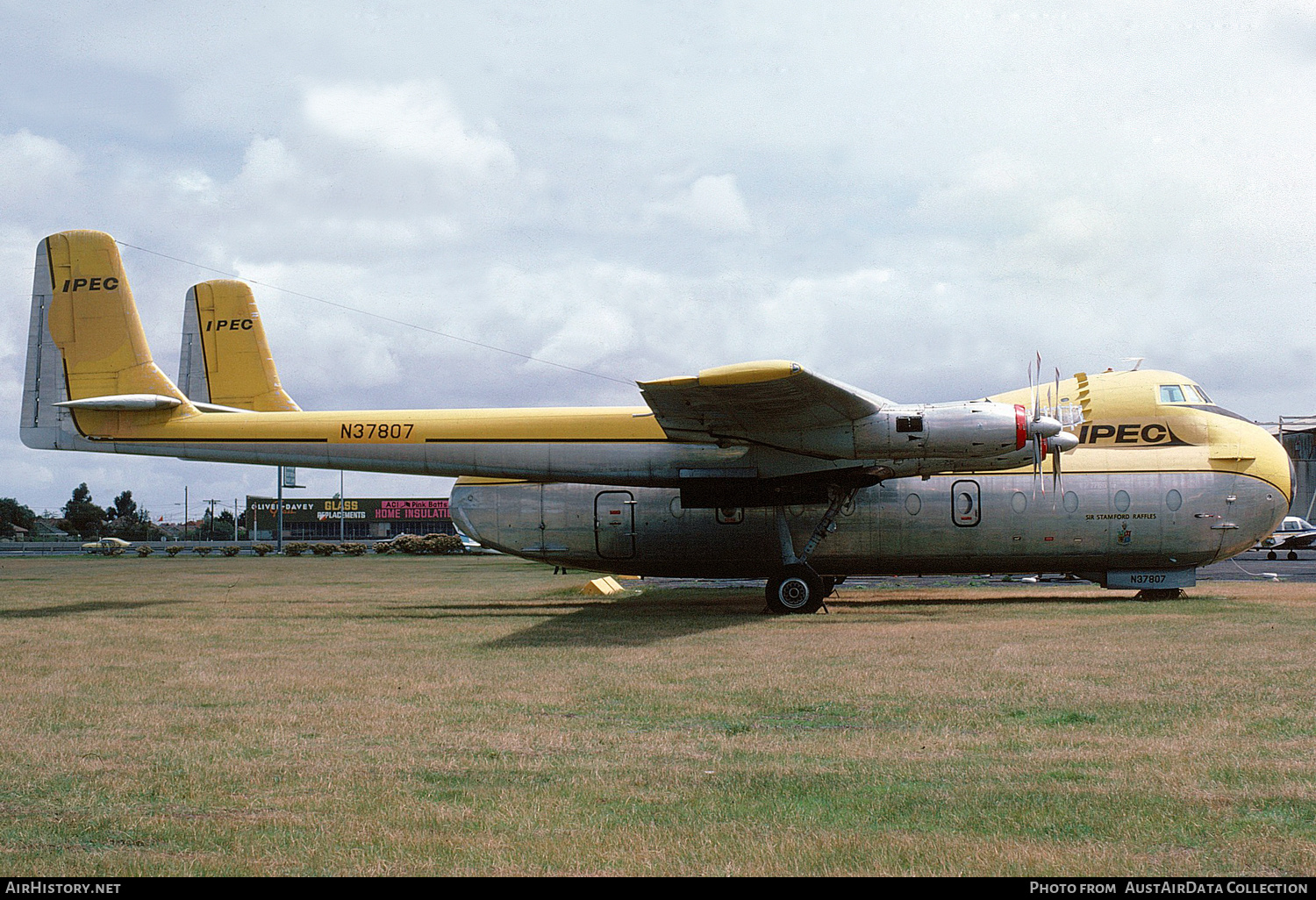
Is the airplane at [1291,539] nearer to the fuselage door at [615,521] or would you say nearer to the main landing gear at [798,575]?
the main landing gear at [798,575]

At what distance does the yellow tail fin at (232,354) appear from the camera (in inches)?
938

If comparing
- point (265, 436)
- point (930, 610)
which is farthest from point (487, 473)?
point (930, 610)

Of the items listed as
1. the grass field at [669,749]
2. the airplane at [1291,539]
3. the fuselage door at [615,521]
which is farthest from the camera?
the airplane at [1291,539]

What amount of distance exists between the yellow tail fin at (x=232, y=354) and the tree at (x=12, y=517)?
395 ft

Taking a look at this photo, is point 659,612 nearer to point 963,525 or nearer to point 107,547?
point 963,525

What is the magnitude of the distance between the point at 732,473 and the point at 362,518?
91325mm

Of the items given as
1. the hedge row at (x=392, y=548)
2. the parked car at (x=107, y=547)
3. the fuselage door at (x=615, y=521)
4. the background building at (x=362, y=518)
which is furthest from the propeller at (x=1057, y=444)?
the background building at (x=362, y=518)

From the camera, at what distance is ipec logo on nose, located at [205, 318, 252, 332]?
2419 centimetres

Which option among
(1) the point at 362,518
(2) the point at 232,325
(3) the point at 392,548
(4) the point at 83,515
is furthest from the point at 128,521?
(2) the point at 232,325

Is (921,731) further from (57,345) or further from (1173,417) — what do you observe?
(57,345)

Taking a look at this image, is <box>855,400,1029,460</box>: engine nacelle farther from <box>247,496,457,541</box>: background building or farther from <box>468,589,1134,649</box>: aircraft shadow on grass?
<box>247,496,457,541</box>: background building

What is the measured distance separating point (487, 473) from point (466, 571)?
20767 millimetres

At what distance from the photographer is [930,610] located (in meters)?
19.5

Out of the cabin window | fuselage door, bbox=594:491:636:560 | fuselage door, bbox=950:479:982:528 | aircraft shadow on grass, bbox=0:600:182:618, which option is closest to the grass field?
aircraft shadow on grass, bbox=0:600:182:618
